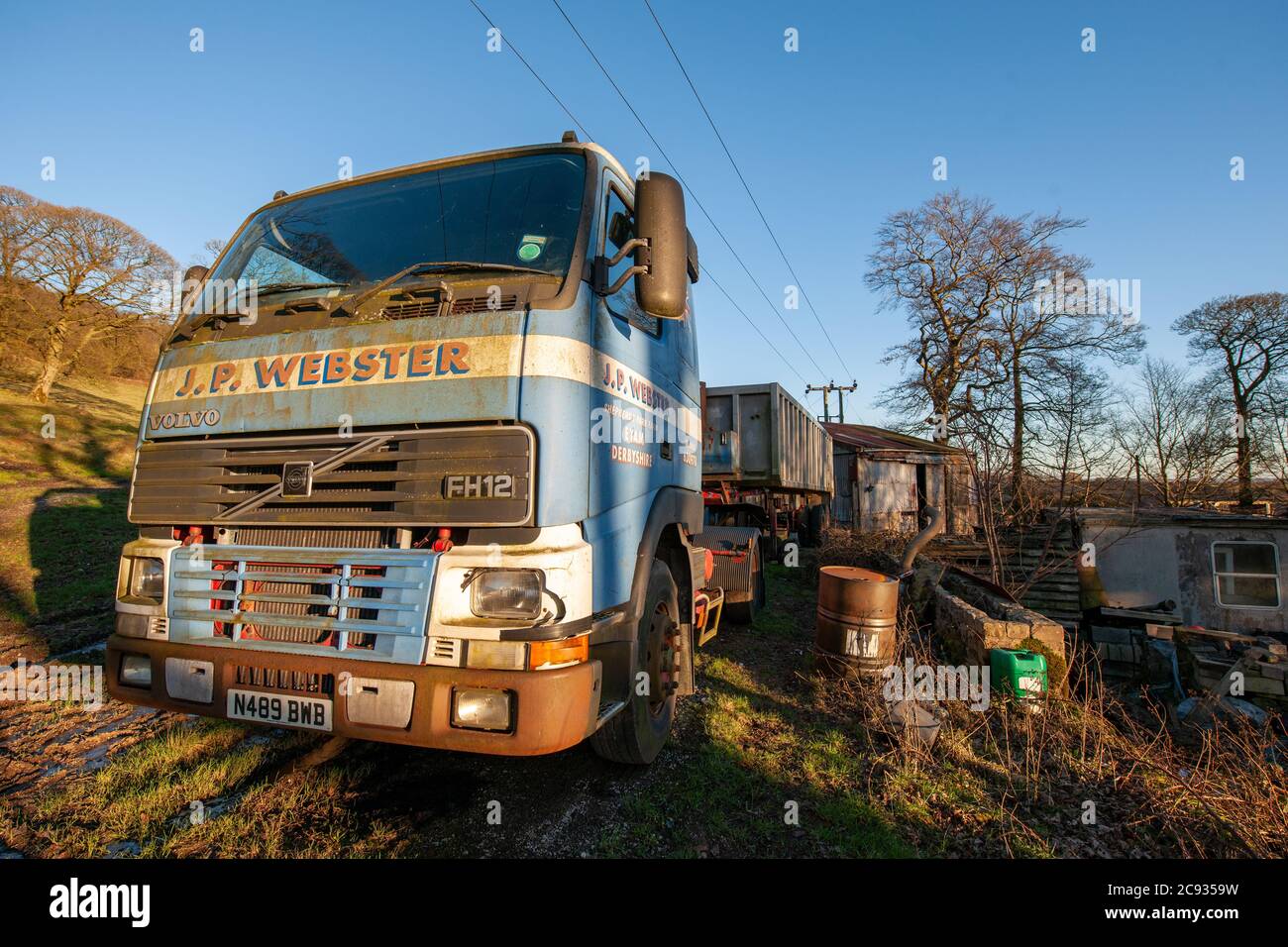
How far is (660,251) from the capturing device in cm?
269

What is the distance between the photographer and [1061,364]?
2400cm

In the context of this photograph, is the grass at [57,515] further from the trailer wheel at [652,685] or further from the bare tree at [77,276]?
the trailer wheel at [652,685]

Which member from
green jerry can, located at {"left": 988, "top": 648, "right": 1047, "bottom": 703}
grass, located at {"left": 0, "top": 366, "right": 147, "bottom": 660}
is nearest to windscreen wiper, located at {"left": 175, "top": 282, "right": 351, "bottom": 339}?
grass, located at {"left": 0, "top": 366, "right": 147, "bottom": 660}

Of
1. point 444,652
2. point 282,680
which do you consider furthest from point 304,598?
point 444,652

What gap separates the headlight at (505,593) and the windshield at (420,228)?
4.39 ft

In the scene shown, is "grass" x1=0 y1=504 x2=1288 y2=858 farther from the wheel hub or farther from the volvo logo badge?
the volvo logo badge

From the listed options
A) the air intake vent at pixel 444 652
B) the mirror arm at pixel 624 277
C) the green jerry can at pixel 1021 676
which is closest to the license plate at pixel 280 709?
the air intake vent at pixel 444 652

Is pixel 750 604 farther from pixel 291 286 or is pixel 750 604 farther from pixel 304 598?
pixel 291 286

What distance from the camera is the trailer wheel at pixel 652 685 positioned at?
2.89 meters

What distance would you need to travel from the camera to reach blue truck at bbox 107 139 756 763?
2148 millimetres

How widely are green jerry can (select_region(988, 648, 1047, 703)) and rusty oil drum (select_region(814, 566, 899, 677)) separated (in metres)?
0.80

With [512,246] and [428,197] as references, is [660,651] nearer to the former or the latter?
[512,246]

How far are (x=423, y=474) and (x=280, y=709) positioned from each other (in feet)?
3.39
